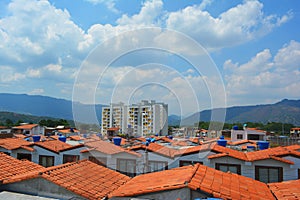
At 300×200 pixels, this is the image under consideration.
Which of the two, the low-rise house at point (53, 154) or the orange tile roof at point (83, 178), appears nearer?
the orange tile roof at point (83, 178)

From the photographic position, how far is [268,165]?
11.5 metres

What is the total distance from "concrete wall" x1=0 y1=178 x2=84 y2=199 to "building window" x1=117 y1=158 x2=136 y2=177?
22.4ft

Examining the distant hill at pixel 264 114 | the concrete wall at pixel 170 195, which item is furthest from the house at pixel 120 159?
the distant hill at pixel 264 114

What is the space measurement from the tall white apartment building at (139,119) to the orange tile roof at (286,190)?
28.1 m

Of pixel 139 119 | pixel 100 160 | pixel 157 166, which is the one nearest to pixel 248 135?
pixel 139 119

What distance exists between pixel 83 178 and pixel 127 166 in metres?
5.89

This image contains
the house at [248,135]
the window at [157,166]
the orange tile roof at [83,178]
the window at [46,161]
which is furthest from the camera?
the house at [248,135]

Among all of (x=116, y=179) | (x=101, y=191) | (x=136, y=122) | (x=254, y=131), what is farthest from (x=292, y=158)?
(x=136, y=122)

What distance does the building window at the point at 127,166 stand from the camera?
1279 centimetres

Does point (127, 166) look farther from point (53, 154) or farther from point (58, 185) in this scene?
point (58, 185)

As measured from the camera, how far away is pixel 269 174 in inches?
456

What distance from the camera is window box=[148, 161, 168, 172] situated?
13.0 metres

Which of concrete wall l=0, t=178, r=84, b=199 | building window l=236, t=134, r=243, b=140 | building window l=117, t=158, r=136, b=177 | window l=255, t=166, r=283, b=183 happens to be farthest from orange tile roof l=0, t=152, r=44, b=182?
building window l=236, t=134, r=243, b=140

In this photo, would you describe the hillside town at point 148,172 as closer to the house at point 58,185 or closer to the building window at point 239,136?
the house at point 58,185
